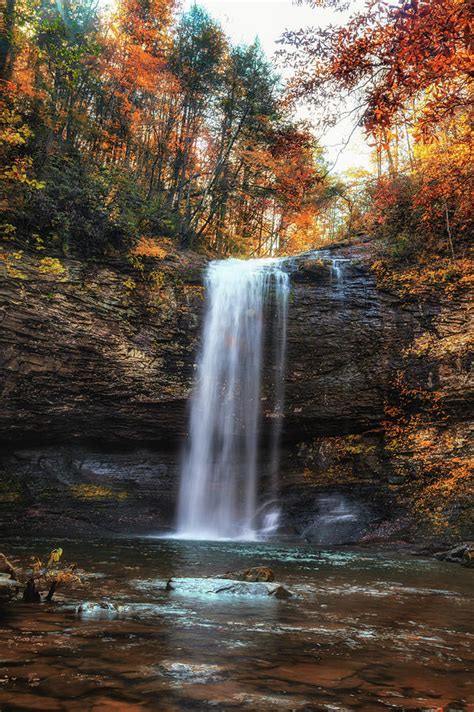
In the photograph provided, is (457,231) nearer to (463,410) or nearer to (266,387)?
(463,410)

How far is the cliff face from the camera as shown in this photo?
38.8 ft

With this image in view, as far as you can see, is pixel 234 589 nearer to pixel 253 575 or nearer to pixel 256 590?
pixel 256 590

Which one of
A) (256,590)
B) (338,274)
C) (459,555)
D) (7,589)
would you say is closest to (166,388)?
(338,274)

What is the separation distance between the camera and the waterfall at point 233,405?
13258 mm

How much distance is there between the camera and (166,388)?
12.7 metres

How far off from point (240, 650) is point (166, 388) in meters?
9.73

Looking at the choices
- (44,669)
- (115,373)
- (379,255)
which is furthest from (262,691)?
(379,255)

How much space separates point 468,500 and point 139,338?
909cm

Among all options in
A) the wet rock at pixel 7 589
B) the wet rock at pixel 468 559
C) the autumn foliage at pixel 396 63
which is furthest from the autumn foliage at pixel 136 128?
the wet rock at pixel 7 589

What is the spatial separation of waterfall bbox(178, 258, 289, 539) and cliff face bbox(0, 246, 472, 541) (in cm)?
37

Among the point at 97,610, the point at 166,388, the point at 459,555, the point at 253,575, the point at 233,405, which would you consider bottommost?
the point at 459,555

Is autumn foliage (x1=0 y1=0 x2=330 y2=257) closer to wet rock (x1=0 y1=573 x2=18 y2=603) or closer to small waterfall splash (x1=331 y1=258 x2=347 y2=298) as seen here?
small waterfall splash (x1=331 y1=258 x2=347 y2=298)

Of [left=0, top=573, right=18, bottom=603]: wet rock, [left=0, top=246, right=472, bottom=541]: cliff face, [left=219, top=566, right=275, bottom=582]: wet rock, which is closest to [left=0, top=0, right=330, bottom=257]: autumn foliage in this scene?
[left=0, top=246, right=472, bottom=541]: cliff face

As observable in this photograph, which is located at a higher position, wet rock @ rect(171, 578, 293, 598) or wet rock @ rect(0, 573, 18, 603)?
wet rock @ rect(0, 573, 18, 603)
